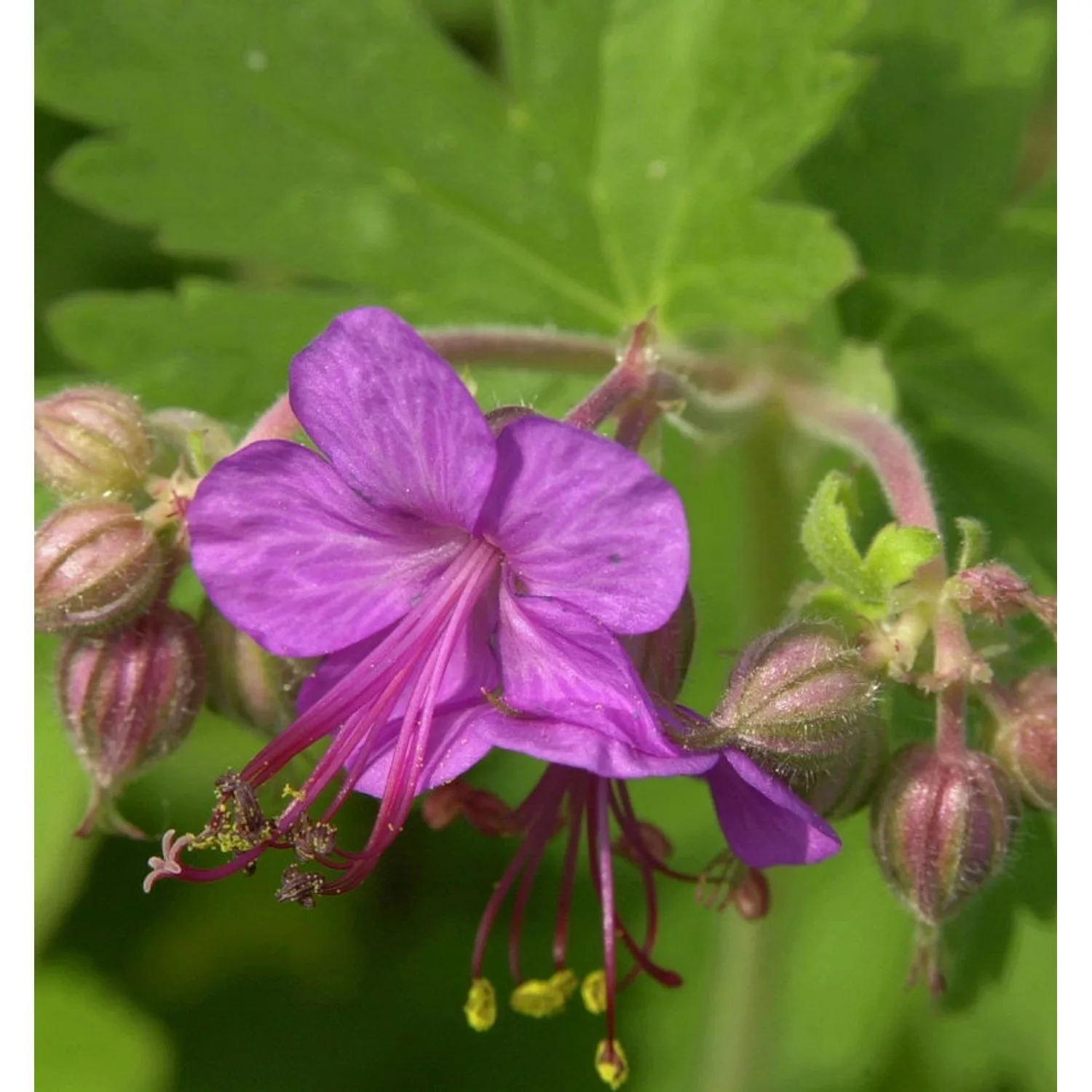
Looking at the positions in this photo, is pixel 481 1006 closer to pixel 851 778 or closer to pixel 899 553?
pixel 851 778

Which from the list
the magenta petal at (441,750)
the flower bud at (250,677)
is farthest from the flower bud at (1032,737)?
the flower bud at (250,677)

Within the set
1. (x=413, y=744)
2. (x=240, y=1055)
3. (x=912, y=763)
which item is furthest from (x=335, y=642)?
(x=240, y=1055)

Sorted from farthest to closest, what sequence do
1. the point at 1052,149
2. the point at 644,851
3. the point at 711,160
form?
the point at 1052,149
the point at 711,160
the point at 644,851

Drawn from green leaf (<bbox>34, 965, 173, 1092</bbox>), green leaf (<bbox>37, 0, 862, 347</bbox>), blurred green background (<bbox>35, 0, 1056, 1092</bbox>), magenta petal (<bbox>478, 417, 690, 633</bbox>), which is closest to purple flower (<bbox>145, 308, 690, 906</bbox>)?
magenta petal (<bbox>478, 417, 690, 633</bbox>)

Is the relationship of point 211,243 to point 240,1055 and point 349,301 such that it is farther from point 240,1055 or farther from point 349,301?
point 240,1055

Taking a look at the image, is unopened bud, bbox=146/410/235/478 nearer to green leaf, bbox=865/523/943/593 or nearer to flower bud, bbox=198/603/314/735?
flower bud, bbox=198/603/314/735

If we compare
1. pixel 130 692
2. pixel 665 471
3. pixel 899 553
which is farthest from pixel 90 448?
pixel 665 471

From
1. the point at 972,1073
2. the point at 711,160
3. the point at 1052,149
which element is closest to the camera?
the point at 711,160
